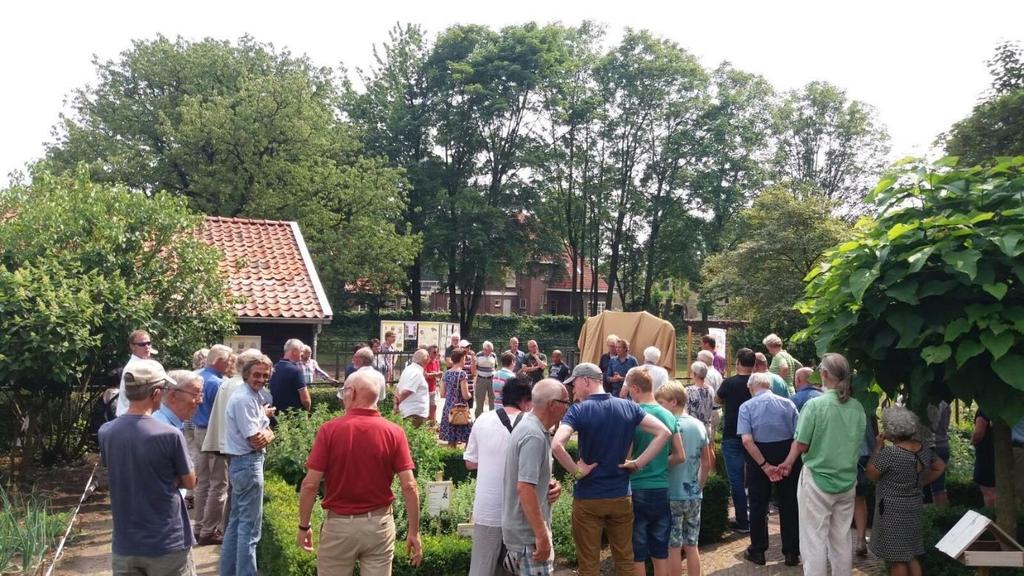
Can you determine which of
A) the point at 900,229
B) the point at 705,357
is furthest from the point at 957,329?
the point at 705,357

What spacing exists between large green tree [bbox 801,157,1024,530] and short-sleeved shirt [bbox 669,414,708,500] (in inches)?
46.6

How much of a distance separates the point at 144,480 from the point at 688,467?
13.1 ft

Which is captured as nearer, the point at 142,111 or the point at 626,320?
the point at 626,320

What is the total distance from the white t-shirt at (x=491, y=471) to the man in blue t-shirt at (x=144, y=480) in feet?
5.88

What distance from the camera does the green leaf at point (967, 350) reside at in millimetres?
4980

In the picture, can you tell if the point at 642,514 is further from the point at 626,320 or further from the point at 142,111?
the point at 142,111

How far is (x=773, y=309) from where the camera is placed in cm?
2616

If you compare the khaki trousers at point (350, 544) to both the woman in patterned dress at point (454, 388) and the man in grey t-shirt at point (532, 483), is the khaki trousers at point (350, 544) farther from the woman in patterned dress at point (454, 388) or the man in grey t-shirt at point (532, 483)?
the woman in patterned dress at point (454, 388)

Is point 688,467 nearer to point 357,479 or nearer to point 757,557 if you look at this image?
point 757,557

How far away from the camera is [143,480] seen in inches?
163

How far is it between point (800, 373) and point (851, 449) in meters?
2.35

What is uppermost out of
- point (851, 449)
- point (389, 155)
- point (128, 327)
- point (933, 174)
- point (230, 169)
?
point (389, 155)

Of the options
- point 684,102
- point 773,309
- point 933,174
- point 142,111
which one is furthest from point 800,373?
point 684,102

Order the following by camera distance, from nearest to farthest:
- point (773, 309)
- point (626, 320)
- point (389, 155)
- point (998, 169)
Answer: point (998, 169), point (626, 320), point (773, 309), point (389, 155)
